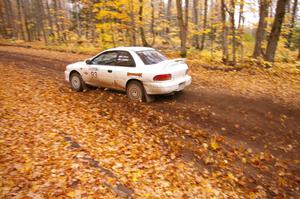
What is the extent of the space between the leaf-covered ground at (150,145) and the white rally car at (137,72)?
0.50m

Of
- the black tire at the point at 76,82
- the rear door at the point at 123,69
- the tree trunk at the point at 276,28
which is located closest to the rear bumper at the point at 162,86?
the rear door at the point at 123,69

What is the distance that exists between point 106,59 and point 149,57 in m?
1.61

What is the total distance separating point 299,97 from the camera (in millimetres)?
8734

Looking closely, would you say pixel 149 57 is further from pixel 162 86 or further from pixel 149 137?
pixel 149 137

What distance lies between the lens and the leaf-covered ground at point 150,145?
179 inches

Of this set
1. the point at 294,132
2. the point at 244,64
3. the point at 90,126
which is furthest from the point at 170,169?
the point at 244,64

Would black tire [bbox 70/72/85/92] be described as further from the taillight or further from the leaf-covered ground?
the taillight

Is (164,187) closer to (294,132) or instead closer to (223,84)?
(294,132)

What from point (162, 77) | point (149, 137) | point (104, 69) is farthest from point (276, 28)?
point (149, 137)

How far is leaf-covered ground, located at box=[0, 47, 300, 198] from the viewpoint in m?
4.55

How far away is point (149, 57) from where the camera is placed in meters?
8.27

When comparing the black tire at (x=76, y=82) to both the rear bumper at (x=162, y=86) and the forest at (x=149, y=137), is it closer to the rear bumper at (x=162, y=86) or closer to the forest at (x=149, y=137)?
the forest at (x=149, y=137)

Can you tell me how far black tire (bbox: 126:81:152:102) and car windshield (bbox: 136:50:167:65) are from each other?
31.6 inches

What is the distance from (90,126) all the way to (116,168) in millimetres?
2191
